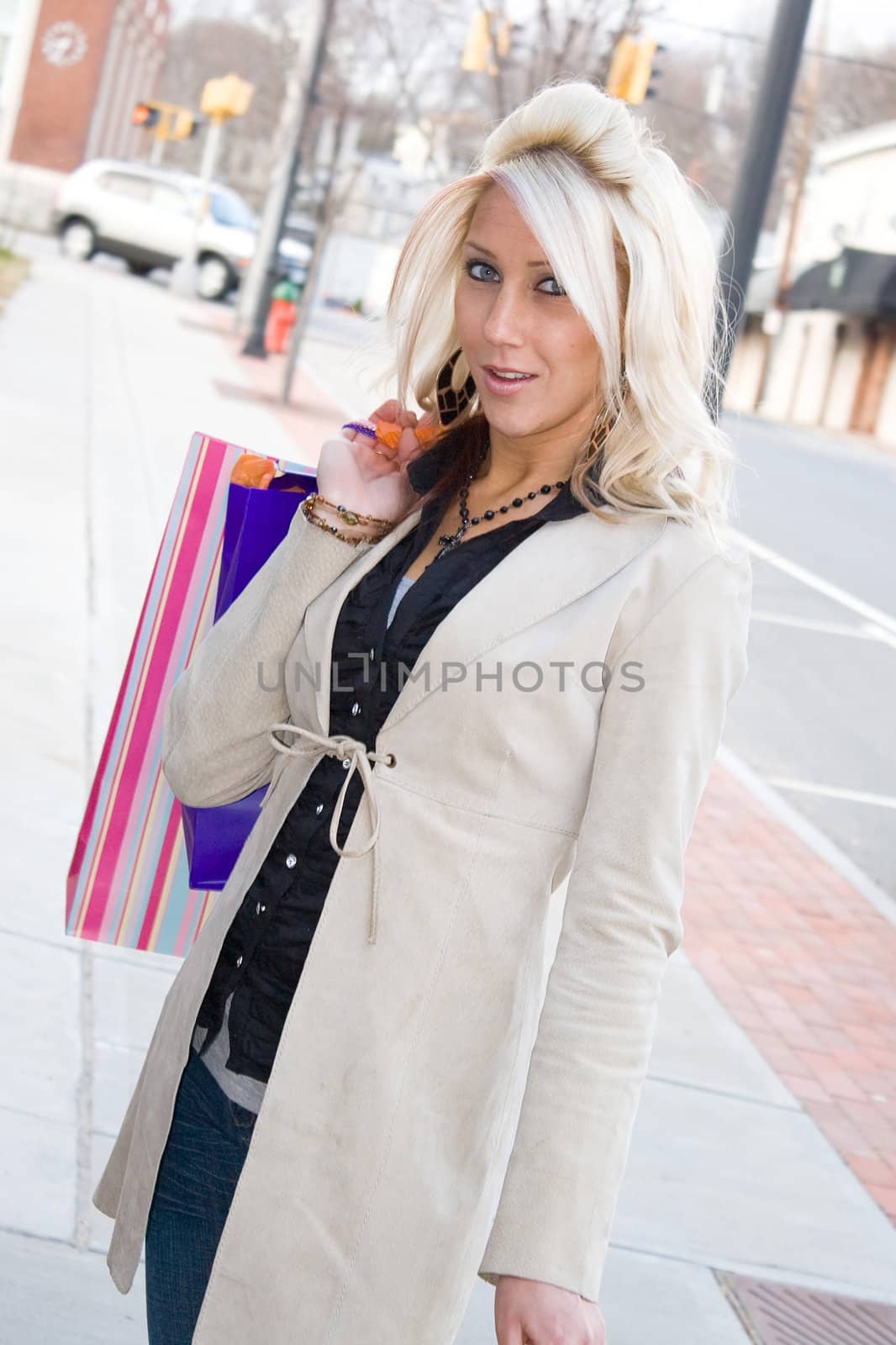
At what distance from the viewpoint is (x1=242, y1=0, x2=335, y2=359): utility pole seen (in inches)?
914

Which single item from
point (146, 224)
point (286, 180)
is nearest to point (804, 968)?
point (286, 180)

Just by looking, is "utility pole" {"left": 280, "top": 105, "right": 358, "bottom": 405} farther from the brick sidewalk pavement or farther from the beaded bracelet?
the beaded bracelet

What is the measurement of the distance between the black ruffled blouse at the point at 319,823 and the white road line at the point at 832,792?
6571mm

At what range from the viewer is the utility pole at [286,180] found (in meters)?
23.2

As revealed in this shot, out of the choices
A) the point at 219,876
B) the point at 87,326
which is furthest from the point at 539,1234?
the point at 87,326

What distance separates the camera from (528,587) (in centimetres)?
198

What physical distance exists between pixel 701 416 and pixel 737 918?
4.46 m

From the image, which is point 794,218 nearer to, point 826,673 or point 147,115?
point 147,115

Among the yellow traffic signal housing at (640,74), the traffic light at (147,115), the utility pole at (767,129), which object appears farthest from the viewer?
the traffic light at (147,115)

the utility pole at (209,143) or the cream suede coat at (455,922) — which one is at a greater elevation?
the utility pole at (209,143)

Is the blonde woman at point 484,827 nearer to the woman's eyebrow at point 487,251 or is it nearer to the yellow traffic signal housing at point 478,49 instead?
the woman's eyebrow at point 487,251

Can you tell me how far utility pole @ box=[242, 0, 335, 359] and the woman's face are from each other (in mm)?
21853

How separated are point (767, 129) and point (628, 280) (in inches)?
202

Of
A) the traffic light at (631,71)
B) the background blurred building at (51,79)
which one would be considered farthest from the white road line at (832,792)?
the background blurred building at (51,79)
